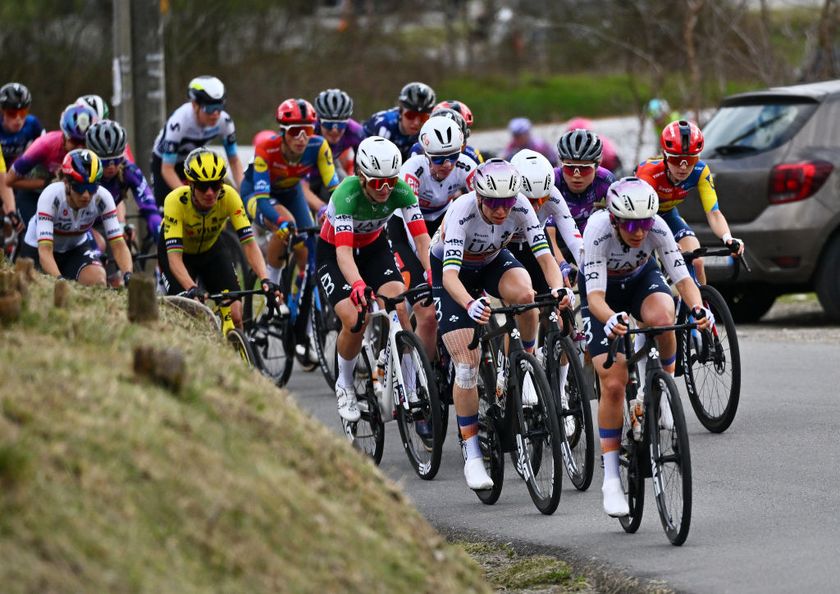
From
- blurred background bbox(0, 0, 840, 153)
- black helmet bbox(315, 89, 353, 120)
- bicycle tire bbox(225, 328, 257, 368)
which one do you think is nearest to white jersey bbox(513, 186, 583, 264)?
bicycle tire bbox(225, 328, 257, 368)

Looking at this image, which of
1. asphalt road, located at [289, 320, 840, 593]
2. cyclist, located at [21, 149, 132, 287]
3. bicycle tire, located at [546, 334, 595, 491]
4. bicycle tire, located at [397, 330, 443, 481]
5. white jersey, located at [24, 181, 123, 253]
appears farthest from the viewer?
white jersey, located at [24, 181, 123, 253]

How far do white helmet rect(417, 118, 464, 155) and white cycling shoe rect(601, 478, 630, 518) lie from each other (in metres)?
3.14

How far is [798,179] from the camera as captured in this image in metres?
13.8

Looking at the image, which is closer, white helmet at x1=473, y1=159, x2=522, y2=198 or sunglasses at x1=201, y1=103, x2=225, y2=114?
white helmet at x1=473, y1=159, x2=522, y2=198

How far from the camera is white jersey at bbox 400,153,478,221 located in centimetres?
1077

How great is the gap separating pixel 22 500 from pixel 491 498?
444cm

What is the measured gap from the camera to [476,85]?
40719mm

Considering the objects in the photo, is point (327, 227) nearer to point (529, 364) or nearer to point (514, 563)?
point (529, 364)

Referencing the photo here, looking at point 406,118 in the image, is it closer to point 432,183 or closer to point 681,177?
point 432,183

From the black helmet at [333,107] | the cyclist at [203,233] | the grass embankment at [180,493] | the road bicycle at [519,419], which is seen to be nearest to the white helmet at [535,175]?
the road bicycle at [519,419]

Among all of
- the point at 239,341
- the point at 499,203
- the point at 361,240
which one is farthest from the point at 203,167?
the point at 499,203

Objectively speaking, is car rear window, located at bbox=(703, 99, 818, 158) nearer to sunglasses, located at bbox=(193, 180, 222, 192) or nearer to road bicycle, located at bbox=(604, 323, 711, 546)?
sunglasses, located at bbox=(193, 180, 222, 192)

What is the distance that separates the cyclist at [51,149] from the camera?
13711 mm

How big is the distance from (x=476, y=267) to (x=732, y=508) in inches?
91.4
